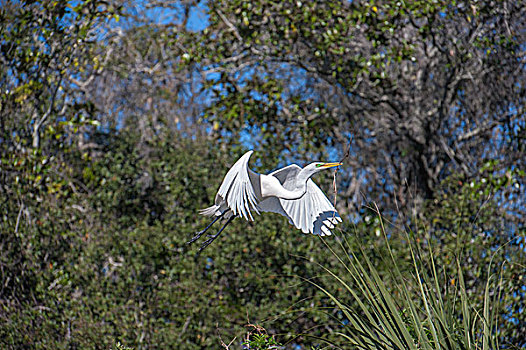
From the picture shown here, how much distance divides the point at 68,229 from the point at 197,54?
78.0 inches

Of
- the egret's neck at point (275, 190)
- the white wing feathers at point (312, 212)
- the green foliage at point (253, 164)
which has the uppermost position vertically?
the egret's neck at point (275, 190)

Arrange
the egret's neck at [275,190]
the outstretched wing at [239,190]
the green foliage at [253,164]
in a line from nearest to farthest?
1. the outstretched wing at [239,190]
2. the egret's neck at [275,190]
3. the green foliage at [253,164]

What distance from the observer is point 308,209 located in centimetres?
230

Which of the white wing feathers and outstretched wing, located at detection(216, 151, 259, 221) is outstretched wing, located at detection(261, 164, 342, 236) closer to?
the white wing feathers

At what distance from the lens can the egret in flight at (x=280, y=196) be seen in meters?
2.10

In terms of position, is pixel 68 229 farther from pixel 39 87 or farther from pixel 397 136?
pixel 397 136

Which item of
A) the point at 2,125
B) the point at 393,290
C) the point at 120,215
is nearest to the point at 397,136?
the point at 393,290

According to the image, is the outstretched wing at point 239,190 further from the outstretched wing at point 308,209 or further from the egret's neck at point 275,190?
the outstretched wing at point 308,209

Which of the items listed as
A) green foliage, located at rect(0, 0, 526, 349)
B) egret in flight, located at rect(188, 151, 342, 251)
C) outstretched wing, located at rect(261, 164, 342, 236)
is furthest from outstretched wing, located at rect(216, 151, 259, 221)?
green foliage, located at rect(0, 0, 526, 349)

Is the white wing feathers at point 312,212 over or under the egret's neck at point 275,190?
under

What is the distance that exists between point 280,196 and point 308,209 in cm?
17

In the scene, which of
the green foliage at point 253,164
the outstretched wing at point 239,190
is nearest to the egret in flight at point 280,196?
the outstretched wing at point 239,190

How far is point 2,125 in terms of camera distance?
4797 mm

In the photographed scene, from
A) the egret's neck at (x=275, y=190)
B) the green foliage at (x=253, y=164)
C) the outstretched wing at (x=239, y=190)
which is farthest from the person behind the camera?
the green foliage at (x=253, y=164)
